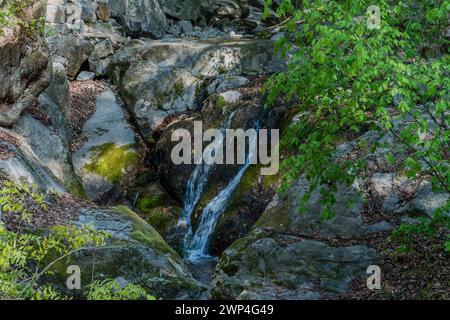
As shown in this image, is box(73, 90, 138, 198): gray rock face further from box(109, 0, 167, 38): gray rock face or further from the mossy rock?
box(109, 0, 167, 38): gray rock face

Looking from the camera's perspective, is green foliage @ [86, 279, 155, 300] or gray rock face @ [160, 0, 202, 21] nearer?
green foliage @ [86, 279, 155, 300]

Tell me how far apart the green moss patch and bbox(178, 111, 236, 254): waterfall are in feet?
8.68

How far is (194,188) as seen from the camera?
14305mm

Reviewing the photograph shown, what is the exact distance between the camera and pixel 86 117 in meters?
17.3

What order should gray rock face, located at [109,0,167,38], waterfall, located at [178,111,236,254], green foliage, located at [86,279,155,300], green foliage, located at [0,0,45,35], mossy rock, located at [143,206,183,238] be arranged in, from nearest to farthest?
green foliage, located at [86,279,155,300] < green foliage, located at [0,0,45,35] < mossy rock, located at [143,206,183,238] < waterfall, located at [178,111,236,254] < gray rock face, located at [109,0,167,38]

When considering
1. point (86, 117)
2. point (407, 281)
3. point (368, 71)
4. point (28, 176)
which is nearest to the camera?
point (368, 71)

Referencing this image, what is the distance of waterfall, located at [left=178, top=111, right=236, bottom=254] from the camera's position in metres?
13.9

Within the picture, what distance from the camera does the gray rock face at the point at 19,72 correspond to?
11.4 m

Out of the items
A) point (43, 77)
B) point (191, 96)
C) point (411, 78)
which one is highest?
point (411, 78)

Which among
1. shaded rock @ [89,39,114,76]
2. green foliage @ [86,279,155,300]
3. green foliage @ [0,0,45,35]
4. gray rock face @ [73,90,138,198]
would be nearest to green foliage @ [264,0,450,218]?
green foliage @ [86,279,155,300]

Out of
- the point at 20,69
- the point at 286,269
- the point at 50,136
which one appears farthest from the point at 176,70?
the point at 286,269

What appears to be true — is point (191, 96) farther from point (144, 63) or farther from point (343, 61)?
point (343, 61)
